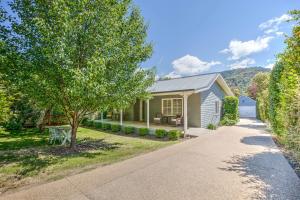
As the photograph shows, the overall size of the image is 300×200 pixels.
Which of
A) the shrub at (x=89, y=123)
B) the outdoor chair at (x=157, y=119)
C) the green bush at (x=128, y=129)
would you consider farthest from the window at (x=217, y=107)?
the shrub at (x=89, y=123)

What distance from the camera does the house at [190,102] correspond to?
43.2 ft

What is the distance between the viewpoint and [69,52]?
21.5 feet

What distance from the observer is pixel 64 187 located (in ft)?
14.6

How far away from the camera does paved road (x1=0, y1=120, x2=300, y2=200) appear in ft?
13.2

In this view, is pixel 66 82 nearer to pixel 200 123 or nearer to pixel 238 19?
pixel 200 123

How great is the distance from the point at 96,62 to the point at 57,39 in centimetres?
145

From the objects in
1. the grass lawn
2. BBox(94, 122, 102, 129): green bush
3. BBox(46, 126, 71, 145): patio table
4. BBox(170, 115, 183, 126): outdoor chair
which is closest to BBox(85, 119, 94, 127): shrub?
BBox(94, 122, 102, 129): green bush

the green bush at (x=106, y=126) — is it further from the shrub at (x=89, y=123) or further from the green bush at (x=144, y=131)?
the green bush at (x=144, y=131)

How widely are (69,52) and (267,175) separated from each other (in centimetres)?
756

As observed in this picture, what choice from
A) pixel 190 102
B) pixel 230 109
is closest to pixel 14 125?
pixel 190 102

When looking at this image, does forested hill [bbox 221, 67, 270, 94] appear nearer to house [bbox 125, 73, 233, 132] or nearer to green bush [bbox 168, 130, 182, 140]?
house [bbox 125, 73, 233, 132]

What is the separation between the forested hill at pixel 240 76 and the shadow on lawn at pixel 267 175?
74.1m

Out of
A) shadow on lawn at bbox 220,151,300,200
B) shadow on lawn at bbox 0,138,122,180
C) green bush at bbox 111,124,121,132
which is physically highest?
green bush at bbox 111,124,121,132

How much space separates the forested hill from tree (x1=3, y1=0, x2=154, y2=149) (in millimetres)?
75255
